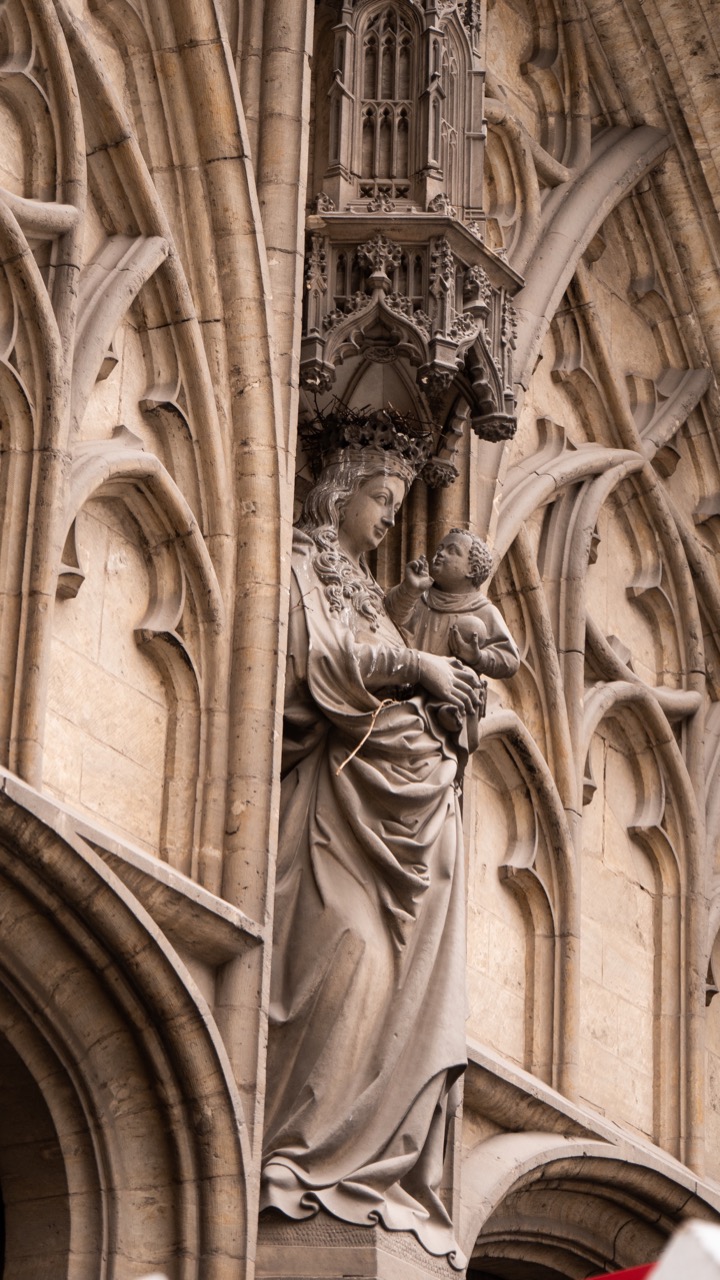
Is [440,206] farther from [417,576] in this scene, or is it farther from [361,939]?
[361,939]

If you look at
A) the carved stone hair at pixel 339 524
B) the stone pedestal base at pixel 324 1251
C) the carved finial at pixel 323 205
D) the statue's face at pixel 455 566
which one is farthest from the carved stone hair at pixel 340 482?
the stone pedestal base at pixel 324 1251

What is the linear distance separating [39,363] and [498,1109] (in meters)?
3.21

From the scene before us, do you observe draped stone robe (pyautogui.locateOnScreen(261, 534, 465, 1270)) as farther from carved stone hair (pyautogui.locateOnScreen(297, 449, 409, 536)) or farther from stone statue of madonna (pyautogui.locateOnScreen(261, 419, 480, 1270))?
carved stone hair (pyautogui.locateOnScreen(297, 449, 409, 536))

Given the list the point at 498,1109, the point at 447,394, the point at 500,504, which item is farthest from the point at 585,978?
the point at 447,394

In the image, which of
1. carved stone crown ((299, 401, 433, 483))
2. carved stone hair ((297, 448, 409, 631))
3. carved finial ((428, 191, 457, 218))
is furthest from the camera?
carved finial ((428, 191, 457, 218))

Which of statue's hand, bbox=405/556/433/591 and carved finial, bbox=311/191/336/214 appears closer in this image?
statue's hand, bbox=405/556/433/591

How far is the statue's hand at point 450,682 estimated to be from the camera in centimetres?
754

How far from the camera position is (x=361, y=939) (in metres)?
7.24

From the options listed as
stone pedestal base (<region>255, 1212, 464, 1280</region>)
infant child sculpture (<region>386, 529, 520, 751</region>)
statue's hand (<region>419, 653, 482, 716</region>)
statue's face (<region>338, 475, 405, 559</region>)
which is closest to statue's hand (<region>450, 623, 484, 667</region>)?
infant child sculpture (<region>386, 529, 520, 751</region>)

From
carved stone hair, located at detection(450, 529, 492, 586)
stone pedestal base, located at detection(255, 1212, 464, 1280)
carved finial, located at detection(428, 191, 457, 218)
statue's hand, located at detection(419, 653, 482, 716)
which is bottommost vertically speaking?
stone pedestal base, located at detection(255, 1212, 464, 1280)

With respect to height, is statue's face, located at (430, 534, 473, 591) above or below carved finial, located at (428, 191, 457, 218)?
below

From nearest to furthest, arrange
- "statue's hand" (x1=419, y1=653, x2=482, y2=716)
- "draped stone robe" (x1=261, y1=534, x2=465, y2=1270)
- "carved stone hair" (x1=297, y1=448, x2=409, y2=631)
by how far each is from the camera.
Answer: "draped stone robe" (x1=261, y1=534, x2=465, y2=1270)
"statue's hand" (x1=419, y1=653, x2=482, y2=716)
"carved stone hair" (x1=297, y1=448, x2=409, y2=631)

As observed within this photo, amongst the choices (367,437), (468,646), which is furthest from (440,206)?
(468,646)

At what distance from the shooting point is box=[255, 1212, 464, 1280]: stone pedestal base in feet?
22.4
